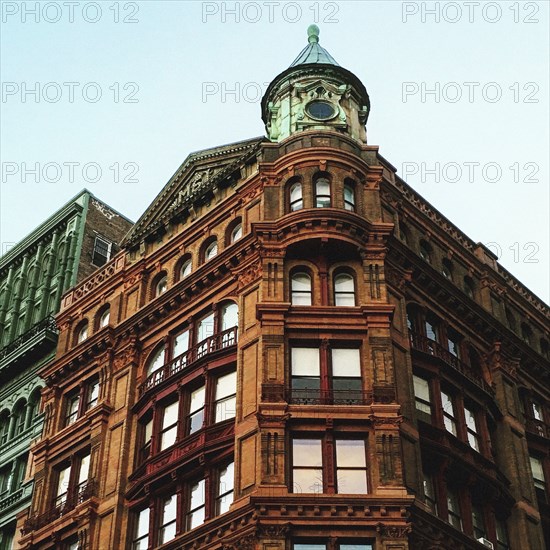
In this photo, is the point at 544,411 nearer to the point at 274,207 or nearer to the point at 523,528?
the point at 523,528

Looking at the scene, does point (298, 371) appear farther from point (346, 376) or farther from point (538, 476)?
point (538, 476)

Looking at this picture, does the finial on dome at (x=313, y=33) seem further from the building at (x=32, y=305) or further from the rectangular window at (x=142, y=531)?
the rectangular window at (x=142, y=531)

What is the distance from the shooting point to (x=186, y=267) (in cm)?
5359

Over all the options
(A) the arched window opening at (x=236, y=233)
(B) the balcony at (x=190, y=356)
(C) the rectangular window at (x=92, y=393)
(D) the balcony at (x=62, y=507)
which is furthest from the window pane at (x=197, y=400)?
(A) the arched window opening at (x=236, y=233)

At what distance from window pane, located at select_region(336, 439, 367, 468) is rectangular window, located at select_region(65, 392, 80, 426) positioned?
15939 mm

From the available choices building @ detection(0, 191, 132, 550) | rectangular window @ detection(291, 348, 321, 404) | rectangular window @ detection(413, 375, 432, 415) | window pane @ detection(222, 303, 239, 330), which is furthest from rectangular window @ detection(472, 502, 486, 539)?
building @ detection(0, 191, 132, 550)

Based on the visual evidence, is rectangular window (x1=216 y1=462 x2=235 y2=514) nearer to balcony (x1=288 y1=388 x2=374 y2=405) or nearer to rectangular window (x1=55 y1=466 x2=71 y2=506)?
balcony (x1=288 y1=388 x2=374 y2=405)

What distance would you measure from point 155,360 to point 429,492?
45.9ft

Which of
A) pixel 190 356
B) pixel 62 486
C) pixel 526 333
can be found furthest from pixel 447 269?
pixel 62 486

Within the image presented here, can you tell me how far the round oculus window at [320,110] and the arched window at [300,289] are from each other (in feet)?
29.3

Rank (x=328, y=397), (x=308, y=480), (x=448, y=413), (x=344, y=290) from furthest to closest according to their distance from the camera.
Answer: (x=344, y=290) → (x=448, y=413) → (x=328, y=397) → (x=308, y=480)

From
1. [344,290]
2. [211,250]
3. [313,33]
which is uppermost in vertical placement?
[313,33]

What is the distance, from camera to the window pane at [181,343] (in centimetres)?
4966

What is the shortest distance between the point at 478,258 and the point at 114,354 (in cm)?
1778
